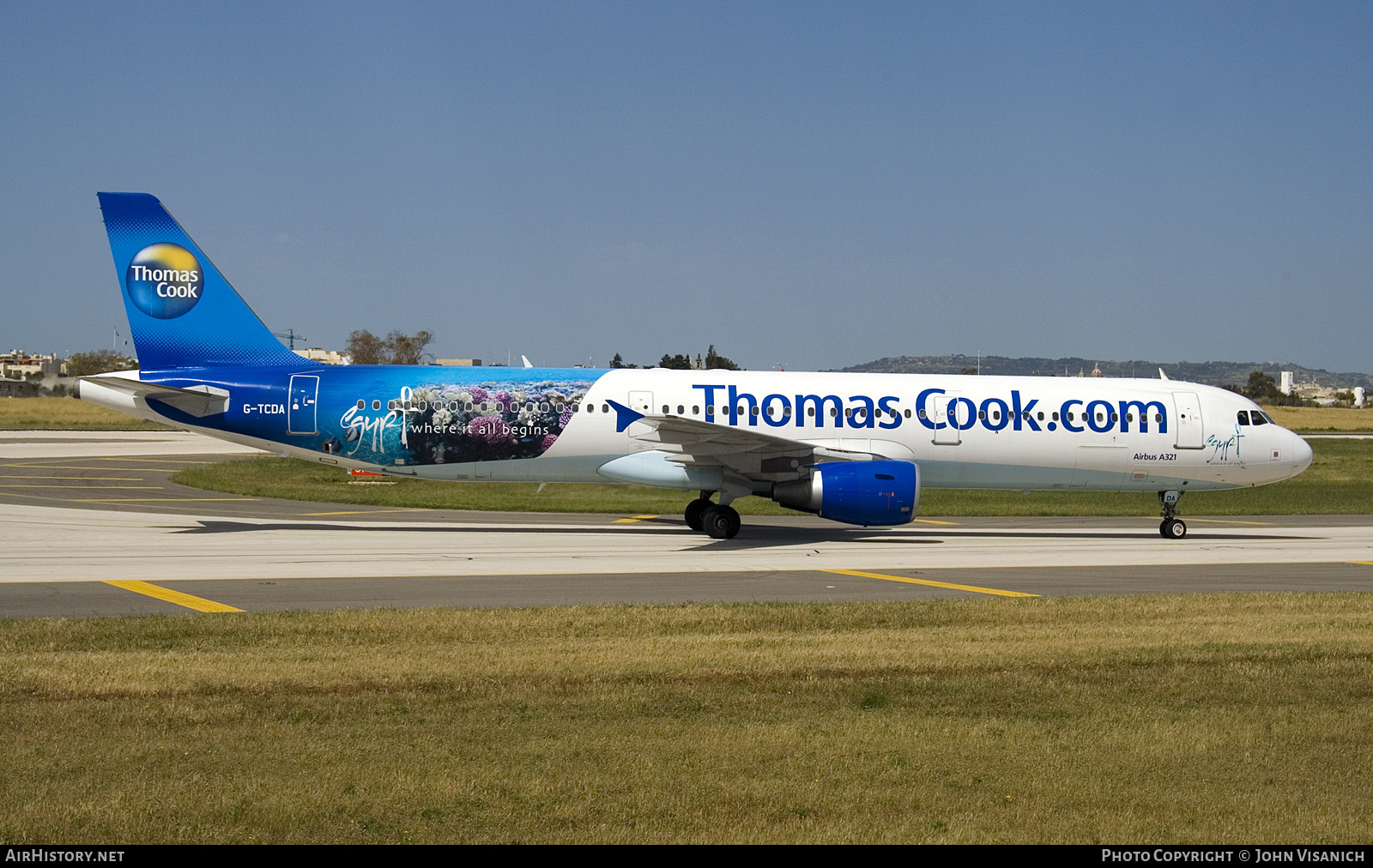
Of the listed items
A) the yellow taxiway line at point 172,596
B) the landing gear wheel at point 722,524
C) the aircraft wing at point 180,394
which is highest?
the aircraft wing at point 180,394

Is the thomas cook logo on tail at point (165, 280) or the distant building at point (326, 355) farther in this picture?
the distant building at point (326, 355)

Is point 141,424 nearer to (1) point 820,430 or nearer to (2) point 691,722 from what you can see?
(1) point 820,430

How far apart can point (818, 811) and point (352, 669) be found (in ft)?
17.6

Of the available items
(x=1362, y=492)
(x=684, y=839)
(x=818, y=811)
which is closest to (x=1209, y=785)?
(x=818, y=811)

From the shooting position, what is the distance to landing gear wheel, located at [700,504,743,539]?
79.7ft

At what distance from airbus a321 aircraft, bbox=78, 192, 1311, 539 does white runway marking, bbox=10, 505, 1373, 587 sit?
1.29 m

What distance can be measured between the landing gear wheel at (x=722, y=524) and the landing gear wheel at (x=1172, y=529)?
9942mm

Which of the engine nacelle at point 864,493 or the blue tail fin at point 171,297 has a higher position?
the blue tail fin at point 171,297

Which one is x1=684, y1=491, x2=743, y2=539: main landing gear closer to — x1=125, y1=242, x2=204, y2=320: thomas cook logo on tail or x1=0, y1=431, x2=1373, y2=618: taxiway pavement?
x1=0, y1=431, x2=1373, y2=618: taxiway pavement

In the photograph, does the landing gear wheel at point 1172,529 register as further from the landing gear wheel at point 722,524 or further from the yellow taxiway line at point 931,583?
the yellow taxiway line at point 931,583

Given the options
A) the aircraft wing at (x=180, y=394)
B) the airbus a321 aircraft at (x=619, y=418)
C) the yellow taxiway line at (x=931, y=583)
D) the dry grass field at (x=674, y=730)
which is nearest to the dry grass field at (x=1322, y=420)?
the airbus a321 aircraft at (x=619, y=418)

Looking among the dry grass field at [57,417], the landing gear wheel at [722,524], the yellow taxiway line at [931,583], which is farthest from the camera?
the dry grass field at [57,417]

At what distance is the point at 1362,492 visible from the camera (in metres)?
40.2

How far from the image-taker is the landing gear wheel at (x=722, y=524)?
24297mm
